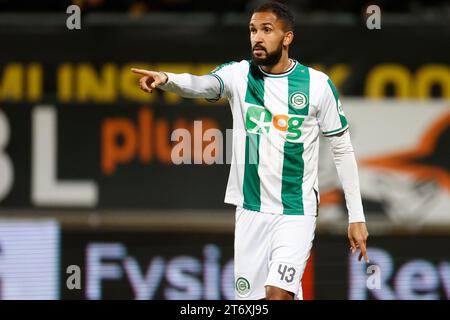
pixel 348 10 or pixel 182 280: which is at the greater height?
pixel 348 10

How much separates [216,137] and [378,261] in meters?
1.59

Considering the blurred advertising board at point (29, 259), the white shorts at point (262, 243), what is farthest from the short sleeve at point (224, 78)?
the blurred advertising board at point (29, 259)

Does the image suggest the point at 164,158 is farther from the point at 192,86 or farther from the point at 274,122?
the point at 192,86

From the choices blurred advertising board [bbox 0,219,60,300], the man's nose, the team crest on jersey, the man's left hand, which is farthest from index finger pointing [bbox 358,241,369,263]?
blurred advertising board [bbox 0,219,60,300]

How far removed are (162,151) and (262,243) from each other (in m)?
2.39

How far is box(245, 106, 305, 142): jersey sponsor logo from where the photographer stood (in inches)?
266

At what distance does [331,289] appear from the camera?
9.26 m

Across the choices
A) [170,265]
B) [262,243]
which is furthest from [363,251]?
[170,265]

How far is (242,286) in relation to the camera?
6828mm

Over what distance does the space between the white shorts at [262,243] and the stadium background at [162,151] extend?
217 centimetres

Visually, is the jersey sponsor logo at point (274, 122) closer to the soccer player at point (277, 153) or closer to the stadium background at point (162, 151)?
the soccer player at point (277, 153)

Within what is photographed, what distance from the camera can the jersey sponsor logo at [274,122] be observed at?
22.1ft
